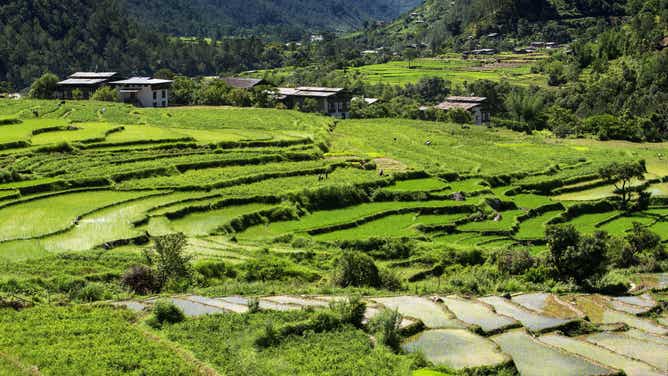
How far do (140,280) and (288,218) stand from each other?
685 inches

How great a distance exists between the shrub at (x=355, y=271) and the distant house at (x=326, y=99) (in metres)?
63.9

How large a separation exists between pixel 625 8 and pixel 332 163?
133238 mm

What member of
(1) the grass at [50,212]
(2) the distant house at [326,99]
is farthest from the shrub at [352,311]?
(2) the distant house at [326,99]

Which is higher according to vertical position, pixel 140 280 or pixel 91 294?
pixel 91 294

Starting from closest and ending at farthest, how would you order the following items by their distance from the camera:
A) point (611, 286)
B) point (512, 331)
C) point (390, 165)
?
point (512, 331)
point (611, 286)
point (390, 165)

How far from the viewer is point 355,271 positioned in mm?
27906

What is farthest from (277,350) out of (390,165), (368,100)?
(368,100)

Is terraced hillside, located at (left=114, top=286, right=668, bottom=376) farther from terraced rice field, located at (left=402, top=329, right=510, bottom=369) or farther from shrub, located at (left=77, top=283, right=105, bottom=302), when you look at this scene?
shrub, located at (left=77, top=283, right=105, bottom=302)

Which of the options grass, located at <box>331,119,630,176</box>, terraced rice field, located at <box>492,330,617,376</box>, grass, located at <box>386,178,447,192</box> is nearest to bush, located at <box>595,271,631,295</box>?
terraced rice field, located at <box>492,330,617,376</box>

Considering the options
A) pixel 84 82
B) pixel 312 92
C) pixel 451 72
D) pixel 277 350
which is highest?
pixel 277 350

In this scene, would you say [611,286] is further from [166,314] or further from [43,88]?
[43,88]

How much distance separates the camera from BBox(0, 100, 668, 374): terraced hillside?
20047 millimetres

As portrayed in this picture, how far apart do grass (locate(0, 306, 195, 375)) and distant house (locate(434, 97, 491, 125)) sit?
80.3m

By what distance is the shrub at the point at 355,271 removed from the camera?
91.6ft
